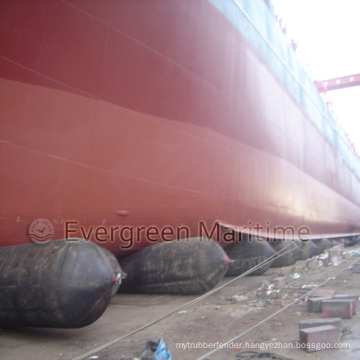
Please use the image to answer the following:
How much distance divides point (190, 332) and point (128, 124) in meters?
2.57

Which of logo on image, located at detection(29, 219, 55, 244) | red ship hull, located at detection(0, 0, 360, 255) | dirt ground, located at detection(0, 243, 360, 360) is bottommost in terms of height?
dirt ground, located at detection(0, 243, 360, 360)

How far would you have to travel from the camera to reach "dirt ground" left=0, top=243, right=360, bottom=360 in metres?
3.07

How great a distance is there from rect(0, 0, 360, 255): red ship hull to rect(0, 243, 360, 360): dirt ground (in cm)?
92

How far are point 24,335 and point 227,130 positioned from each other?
4.17m

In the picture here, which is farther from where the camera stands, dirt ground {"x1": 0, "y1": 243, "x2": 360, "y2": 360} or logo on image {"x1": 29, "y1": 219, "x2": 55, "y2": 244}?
logo on image {"x1": 29, "y1": 219, "x2": 55, "y2": 244}

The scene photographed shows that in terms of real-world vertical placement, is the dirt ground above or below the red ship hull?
below

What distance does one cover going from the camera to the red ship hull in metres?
3.81

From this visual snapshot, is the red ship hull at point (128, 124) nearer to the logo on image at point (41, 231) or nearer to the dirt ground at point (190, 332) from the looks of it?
the logo on image at point (41, 231)

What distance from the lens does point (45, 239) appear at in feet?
12.5

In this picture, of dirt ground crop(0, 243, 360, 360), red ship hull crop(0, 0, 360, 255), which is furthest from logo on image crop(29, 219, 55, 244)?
dirt ground crop(0, 243, 360, 360)

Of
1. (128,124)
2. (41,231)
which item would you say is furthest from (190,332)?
(128,124)

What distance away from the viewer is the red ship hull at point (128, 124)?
3.81m

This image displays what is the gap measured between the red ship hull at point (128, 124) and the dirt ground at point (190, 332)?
0.92 metres

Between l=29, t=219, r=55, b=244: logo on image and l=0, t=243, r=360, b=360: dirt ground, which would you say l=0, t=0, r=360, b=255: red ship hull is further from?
l=0, t=243, r=360, b=360: dirt ground
